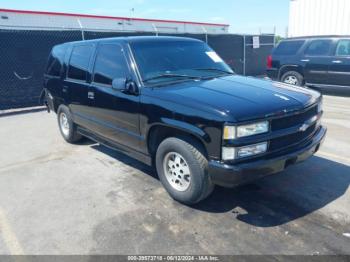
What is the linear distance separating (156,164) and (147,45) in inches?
63.1

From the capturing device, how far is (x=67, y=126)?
6297 mm

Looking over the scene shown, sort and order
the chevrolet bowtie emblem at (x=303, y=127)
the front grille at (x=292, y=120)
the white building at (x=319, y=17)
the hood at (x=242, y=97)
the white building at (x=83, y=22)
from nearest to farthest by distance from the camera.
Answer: the hood at (x=242, y=97) < the front grille at (x=292, y=120) < the chevrolet bowtie emblem at (x=303, y=127) < the white building at (x=319, y=17) < the white building at (x=83, y=22)

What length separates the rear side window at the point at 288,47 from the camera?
1109 cm

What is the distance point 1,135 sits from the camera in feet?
24.2

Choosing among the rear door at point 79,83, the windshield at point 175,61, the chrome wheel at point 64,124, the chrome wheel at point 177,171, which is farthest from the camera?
the chrome wheel at point 64,124

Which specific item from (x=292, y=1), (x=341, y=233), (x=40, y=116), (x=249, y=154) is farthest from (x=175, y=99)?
(x=292, y=1)

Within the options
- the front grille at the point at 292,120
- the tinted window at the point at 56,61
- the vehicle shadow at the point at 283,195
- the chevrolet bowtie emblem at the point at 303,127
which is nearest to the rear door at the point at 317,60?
the vehicle shadow at the point at 283,195

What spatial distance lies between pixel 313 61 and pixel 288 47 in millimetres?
1125

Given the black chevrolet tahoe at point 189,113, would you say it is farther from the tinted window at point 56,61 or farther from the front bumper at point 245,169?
the tinted window at point 56,61

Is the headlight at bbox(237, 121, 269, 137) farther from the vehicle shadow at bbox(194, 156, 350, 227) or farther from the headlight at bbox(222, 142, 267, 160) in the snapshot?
the vehicle shadow at bbox(194, 156, 350, 227)

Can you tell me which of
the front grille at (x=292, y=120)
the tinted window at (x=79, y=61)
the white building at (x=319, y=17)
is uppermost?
the white building at (x=319, y=17)

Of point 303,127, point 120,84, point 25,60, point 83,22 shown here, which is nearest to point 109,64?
point 120,84

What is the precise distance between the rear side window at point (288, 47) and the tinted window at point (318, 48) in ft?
1.15

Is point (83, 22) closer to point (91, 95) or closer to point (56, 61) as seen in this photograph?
point (56, 61)
